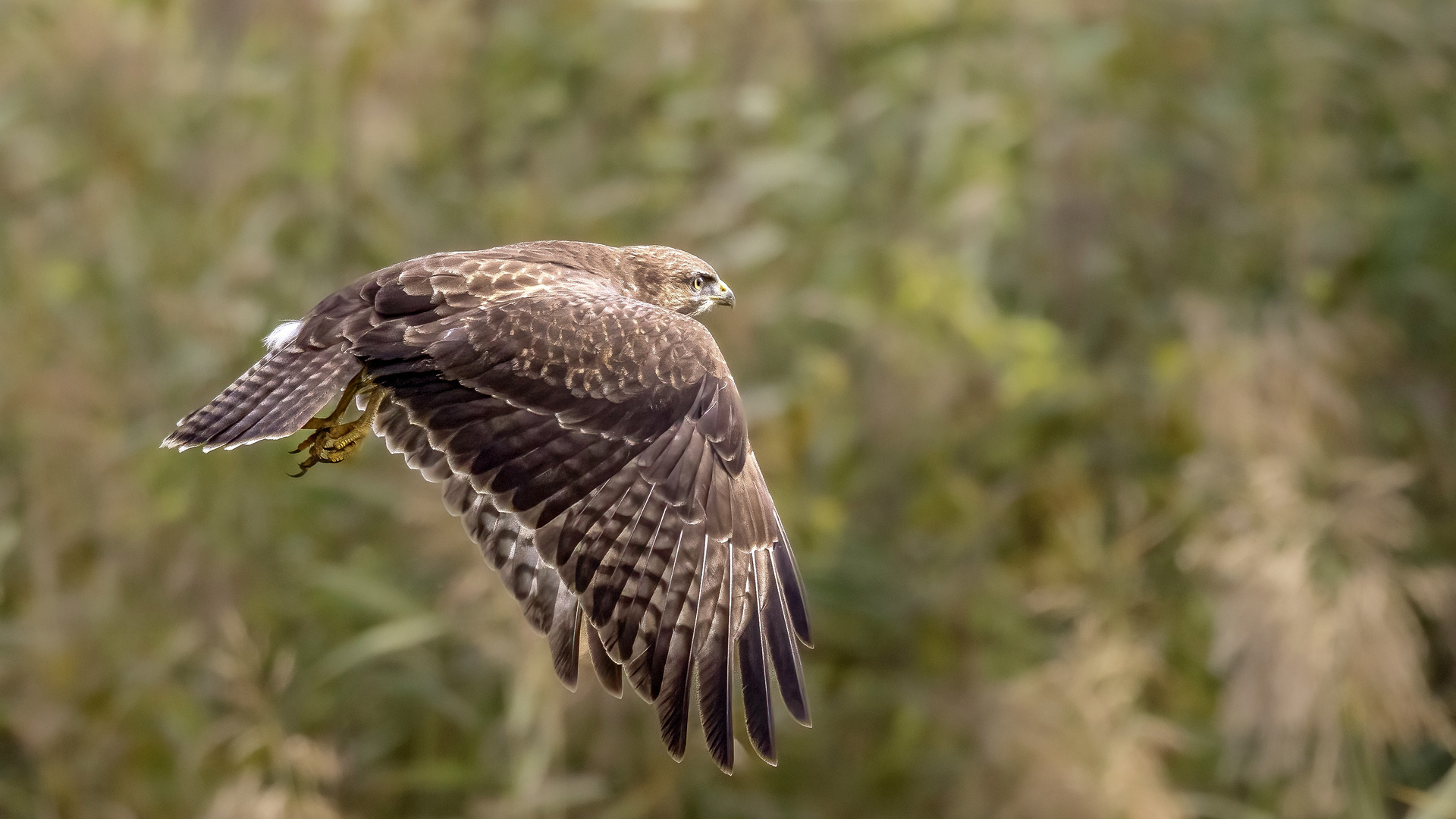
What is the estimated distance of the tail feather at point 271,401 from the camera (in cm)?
344

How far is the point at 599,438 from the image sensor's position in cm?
348

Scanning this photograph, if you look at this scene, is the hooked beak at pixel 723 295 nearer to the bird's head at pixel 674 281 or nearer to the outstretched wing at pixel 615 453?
the bird's head at pixel 674 281

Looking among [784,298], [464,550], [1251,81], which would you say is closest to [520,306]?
[464,550]

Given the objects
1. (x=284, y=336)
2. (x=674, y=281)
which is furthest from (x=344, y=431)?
(x=674, y=281)

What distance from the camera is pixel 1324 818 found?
→ 5676mm

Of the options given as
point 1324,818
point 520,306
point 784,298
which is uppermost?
point 520,306

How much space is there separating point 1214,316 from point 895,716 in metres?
1.80

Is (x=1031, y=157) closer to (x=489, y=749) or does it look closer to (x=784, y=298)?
(x=784, y=298)

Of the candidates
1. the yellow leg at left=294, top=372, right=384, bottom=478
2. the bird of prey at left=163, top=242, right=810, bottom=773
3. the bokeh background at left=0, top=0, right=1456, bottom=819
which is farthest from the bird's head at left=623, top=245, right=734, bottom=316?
the bokeh background at left=0, top=0, right=1456, bottom=819

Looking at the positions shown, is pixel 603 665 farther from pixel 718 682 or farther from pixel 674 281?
pixel 674 281

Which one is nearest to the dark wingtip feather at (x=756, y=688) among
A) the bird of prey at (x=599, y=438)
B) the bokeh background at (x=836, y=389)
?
the bird of prey at (x=599, y=438)

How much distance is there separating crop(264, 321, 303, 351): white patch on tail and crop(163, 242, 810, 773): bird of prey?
11 cm

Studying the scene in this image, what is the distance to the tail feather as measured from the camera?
3.44 metres

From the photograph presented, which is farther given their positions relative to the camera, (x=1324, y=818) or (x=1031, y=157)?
(x=1031, y=157)
